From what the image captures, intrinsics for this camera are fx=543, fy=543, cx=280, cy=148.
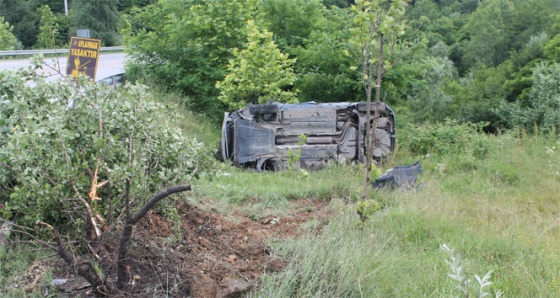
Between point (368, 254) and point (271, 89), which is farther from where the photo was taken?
point (271, 89)

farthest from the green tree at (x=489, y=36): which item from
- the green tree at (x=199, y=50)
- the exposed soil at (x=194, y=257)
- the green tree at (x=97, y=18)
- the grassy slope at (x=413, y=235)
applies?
the exposed soil at (x=194, y=257)

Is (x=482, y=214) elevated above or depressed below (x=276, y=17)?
below

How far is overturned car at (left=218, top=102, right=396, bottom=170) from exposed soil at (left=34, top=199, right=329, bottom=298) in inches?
196

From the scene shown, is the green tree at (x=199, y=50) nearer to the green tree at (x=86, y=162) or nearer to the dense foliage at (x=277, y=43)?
the dense foliage at (x=277, y=43)

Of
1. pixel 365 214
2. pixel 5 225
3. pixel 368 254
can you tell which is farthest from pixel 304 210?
pixel 5 225

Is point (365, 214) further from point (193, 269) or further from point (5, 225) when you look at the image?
point (5, 225)

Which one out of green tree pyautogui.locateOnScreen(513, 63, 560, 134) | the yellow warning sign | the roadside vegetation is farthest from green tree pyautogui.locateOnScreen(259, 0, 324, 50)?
green tree pyautogui.locateOnScreen(513, 63, 560, 134)

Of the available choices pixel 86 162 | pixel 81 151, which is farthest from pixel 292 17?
pixel 86 162

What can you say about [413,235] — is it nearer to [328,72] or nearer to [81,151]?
[81,151]

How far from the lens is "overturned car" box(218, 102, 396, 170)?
10.5 meters

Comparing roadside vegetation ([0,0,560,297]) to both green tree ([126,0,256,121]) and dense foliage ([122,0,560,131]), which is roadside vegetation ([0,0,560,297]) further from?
green tree ([126,0,256,121])

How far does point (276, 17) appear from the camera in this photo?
58.9 feet

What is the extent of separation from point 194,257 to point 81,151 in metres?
1.33

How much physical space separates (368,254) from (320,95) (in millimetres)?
10970
